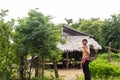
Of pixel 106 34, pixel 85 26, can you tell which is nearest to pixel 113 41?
pixel 106 34

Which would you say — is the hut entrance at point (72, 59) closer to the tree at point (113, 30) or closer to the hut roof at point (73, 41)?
the hut roof at point (73, 41)

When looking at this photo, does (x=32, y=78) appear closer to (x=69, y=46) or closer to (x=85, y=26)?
(x=69, y=46)

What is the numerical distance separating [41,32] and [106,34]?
80.2 ft

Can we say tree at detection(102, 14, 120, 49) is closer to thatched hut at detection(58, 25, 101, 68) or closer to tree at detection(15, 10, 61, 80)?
thatched hut at detection(58, 25, 101, 68)

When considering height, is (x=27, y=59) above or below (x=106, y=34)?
below

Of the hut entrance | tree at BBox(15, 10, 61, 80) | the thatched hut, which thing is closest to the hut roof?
the thatched hut

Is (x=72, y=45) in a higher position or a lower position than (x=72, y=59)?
higher

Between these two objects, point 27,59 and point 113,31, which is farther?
point 113,31

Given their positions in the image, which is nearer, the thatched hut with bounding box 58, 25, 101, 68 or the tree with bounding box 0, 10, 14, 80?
the tree with bounding box 0, 10, 14, 80

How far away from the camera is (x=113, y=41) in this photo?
38.1 metres

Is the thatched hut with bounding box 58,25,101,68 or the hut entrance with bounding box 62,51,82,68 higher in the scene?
the thatched hut with bounding box 58,25,101,68

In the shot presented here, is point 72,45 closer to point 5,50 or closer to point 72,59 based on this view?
point 72,59

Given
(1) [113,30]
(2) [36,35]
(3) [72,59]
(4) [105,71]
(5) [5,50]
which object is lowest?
(4) [105,71]

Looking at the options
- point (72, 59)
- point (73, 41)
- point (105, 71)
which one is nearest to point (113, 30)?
point (73, 41)
